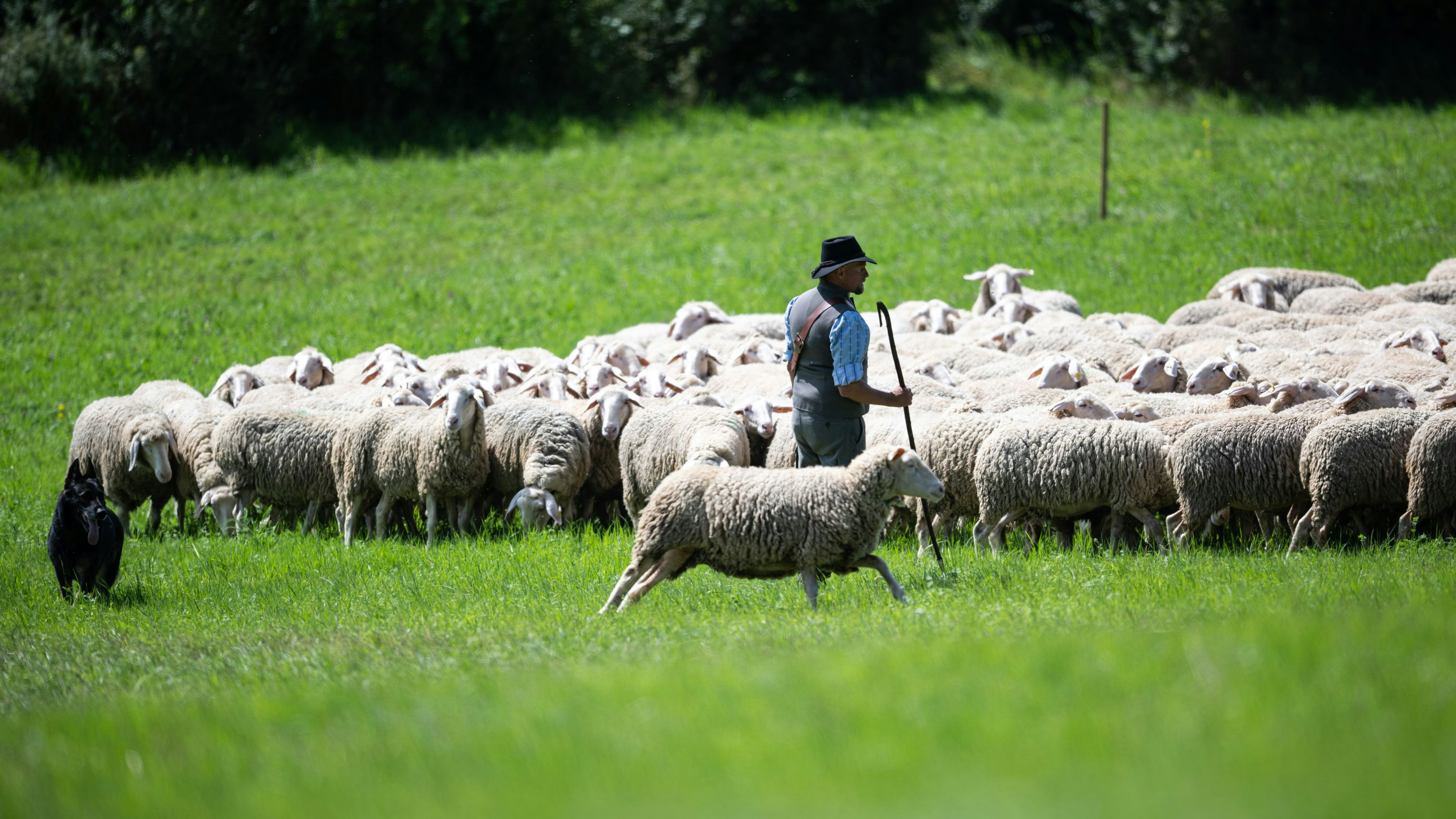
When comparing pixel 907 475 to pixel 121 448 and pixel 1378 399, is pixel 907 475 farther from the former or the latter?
pixel 121 448

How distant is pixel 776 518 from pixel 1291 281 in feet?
35.5

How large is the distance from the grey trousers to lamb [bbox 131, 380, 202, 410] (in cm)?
767

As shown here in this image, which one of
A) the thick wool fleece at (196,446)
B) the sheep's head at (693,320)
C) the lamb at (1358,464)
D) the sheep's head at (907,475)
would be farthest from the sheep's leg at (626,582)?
the sheep's head at (693,320)

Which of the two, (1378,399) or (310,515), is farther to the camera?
(310,515)

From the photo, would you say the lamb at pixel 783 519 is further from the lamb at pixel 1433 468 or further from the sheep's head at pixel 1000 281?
the sheep's head at pixel 1000 281

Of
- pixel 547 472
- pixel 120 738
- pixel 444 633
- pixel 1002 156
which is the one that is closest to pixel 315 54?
pixel 1002 156

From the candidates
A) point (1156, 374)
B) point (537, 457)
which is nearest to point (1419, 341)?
point (1156, 374)

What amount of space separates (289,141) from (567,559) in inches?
866

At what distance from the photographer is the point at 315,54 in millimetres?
29094

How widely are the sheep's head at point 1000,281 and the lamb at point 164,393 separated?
29.3 feet

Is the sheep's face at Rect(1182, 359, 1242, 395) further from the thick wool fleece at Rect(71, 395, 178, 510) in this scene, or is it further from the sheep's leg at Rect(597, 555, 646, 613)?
the thick wool fleece at Rect(71, 395, 178, 510)

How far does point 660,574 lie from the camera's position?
712 centimetres

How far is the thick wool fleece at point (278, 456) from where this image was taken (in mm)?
11164

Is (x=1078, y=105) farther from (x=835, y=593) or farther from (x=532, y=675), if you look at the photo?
(x=532, y=675)
